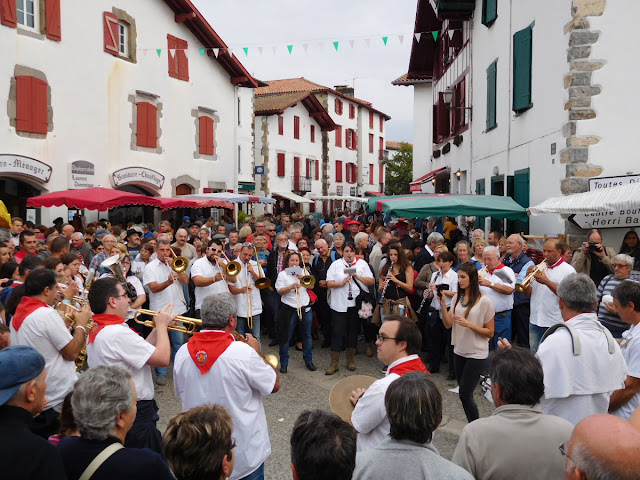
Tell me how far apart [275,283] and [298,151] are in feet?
95.4

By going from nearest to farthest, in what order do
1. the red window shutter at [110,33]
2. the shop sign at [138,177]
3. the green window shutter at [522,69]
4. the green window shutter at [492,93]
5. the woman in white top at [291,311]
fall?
the woman in white top at [291,311]
the green window shutter at [522,69]
the green window shutter at [492,93]
the red window shutter at [110,33]
the shop sign at [138,177]

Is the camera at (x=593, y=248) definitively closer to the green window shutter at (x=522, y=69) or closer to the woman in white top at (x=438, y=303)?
the woman in white top at (x=438, y=303)

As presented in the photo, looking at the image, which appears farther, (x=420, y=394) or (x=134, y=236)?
(x=134, y=236)

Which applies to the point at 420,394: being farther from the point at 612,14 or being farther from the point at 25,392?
the point at 612,14

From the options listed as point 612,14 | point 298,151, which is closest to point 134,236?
point 612,14

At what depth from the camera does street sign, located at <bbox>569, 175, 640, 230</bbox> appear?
320 inches

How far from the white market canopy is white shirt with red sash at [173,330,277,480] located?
5.39 m

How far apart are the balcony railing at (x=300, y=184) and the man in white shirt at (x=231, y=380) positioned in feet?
107

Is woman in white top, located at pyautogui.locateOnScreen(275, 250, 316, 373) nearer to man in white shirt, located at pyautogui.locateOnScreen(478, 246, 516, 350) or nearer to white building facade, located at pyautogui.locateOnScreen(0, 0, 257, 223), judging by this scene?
man in white shirt, located at pyautogui.locateOnScreen(478, 246, 516, 350)

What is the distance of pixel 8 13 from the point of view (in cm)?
1370

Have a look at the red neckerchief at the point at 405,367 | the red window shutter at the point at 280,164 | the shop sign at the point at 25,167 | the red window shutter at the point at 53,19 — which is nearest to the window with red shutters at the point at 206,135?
the red window shutter at the point at 53,19

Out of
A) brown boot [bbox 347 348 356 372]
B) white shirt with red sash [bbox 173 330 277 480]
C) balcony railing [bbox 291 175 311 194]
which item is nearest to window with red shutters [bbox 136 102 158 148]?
brown boot [bbox 347 348 356 372]

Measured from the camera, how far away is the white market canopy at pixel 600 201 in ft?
22.2

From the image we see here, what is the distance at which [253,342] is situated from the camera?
3781 mm
